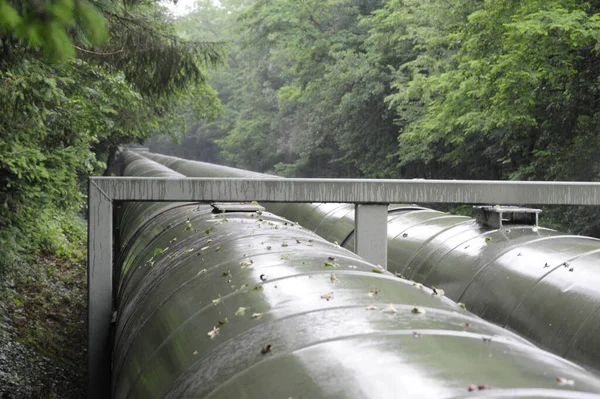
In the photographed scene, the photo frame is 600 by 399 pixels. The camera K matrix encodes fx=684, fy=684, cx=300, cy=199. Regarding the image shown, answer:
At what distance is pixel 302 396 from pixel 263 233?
254 centimetres

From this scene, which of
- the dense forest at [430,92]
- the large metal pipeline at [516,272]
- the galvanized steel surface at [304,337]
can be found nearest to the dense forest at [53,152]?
the dense forest at [430,92]

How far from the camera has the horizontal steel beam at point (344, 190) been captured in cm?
579

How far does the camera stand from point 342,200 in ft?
19.6

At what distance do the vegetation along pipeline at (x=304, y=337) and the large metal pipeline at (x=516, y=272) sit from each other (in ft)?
3.55

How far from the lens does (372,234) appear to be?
19.7 ft

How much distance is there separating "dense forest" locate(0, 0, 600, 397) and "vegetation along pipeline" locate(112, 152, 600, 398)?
1.21 meters

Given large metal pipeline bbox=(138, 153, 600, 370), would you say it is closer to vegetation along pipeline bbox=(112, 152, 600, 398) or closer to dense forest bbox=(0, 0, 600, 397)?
vegetation along pipeline bbox=(112, 152, 600, 398)

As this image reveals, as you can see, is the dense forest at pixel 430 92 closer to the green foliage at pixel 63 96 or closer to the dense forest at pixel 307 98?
the dense forest at pixel 307 98

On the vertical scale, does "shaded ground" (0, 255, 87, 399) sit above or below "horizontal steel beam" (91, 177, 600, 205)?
below

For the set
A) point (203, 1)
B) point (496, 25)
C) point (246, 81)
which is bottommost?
point (496, 25)

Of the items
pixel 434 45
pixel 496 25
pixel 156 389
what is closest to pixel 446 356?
pixel 156 389

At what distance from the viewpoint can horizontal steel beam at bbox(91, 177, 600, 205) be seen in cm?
579

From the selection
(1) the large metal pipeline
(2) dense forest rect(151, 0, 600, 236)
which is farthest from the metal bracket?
(2) dense forest rect(151, 0, 600, 236)

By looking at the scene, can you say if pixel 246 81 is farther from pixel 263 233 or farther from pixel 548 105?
pixel 263 233
